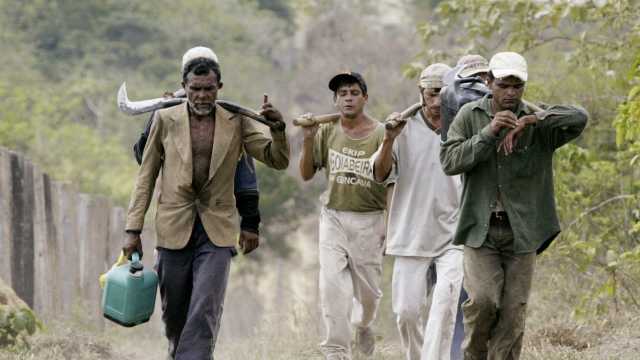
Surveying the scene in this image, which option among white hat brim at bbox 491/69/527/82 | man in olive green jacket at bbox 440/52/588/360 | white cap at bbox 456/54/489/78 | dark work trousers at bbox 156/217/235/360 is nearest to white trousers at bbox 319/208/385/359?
white cap at bbox 456/54/489/78

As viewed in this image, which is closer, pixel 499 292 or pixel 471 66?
pixel 499 292

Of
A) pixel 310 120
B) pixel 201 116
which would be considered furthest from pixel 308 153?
pixel 201 116

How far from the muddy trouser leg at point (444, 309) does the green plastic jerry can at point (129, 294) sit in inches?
71.8

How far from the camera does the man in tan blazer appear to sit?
7926 millimetres

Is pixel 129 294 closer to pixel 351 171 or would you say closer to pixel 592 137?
pixel 351 171

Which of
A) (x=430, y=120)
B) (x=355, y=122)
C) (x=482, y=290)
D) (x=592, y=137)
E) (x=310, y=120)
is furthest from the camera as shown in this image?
(x=592, y=137)

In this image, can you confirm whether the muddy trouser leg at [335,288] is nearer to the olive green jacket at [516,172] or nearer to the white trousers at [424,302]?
the white trousers at [424,302]

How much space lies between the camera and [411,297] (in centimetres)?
898

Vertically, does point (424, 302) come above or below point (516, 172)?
below

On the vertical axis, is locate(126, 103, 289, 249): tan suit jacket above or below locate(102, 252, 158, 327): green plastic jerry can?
above

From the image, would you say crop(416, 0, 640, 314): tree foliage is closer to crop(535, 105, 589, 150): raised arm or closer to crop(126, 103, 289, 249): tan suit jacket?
crop(535, 105, 589, 150): raised arm

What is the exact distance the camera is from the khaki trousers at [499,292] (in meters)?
7.43

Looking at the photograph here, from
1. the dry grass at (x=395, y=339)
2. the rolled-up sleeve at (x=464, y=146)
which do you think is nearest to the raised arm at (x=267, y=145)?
the rolled-up sleeve at (x=464, y=146)

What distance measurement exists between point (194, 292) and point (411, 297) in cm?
167
